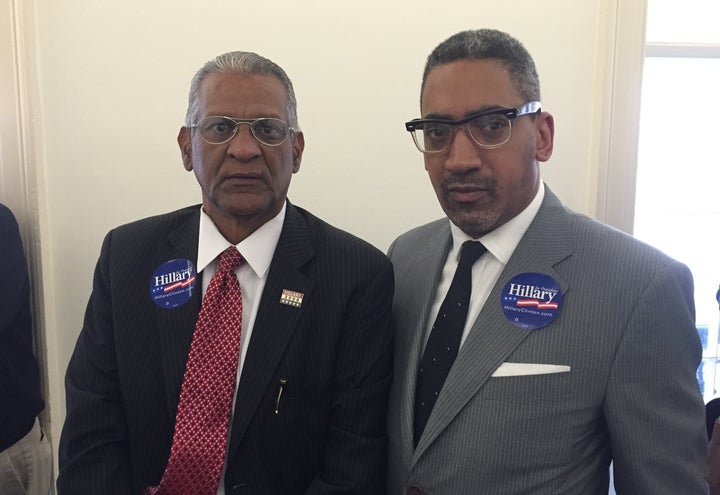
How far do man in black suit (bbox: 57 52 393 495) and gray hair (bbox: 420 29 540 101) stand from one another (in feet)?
1.44

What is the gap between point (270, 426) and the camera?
1373mm

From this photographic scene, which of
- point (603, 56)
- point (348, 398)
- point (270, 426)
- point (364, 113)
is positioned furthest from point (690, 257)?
point (270, 426)

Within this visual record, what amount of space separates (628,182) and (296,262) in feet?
5.33

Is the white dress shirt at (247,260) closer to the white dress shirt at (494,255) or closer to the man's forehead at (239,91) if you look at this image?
the man's forehead at (239,91)

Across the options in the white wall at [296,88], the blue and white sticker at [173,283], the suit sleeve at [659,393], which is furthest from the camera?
the white wall at [296,88]

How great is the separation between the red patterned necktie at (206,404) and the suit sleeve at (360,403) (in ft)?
0.85

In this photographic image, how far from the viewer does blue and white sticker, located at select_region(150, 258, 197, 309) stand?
1.45m

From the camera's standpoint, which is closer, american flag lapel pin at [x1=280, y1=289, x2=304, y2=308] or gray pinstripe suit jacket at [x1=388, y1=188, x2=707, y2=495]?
gray pinstripe suit jacket at [x1=388, y1=188, x2=707, y2=495]

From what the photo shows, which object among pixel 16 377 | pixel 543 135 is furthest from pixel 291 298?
pixel 16 377

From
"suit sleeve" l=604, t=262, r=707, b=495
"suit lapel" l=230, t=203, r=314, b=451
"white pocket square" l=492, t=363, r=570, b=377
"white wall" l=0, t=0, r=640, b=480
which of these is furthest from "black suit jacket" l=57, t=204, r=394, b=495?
"white wall" l=0, t=0, r=640, b=480

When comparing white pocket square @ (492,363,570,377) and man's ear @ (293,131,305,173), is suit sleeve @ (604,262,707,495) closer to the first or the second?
white pocket square @ (492,363,570,377)

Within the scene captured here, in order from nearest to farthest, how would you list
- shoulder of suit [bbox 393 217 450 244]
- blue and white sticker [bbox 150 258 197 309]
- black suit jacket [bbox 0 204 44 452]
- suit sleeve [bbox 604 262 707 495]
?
suit sleeve [bbox 604 262 707 495] → blue and white sticker [bbox 150 258 197 309] → shoulder of suit [bbox 393 217 450 244] → black suit jacket [bbox 0 204 44 452]

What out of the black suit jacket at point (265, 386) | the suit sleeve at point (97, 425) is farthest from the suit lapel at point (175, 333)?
the suit sleeve at point (97, 425)

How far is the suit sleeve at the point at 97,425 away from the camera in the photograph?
55.1 inches
